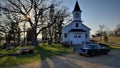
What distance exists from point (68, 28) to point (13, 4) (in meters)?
16.0

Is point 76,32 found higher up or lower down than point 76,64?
higher up

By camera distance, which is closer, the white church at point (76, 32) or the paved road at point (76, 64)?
the paved road at point (76, 64)

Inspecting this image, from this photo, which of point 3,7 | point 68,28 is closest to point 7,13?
point 3,7

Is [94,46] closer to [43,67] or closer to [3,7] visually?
[43,67]

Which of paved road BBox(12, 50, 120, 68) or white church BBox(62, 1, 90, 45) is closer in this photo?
paved road BBox(12, 50, 120, 68)

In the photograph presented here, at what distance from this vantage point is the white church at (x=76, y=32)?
43.5m

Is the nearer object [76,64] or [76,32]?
[76,64]

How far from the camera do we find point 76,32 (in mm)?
43219

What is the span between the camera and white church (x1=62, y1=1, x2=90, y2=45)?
43.5 metres

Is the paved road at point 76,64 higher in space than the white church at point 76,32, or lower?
lower

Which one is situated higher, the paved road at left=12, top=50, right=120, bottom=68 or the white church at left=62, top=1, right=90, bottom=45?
the white church at left=62, top=1, right=90, bottom=45

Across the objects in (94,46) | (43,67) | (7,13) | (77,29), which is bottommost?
(43,67)

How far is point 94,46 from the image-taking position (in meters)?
19.8

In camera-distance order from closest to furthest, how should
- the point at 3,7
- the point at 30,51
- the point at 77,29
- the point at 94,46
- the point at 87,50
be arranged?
the point at 87,50
the point at 94,46
the point at 30,51
the point at 3,7
the point at 77,29
